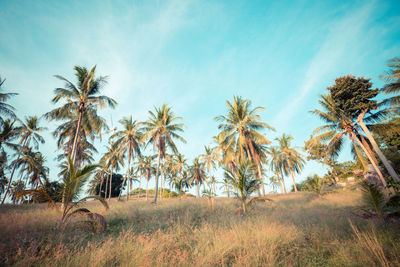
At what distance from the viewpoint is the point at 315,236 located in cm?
516

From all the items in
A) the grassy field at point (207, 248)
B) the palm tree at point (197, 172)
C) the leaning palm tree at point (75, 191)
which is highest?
the palm tree at point (197, 172)

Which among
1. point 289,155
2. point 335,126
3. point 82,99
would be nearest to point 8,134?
point 82,99

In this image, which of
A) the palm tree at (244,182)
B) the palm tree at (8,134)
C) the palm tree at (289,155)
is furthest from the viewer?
the palm tree at (289,155)

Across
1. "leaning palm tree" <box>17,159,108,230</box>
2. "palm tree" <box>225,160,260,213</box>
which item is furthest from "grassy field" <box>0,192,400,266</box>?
"palm tree" <box>225,160,260,213</box>

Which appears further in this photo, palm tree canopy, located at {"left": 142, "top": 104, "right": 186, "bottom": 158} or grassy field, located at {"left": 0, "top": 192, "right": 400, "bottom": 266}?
palm tree canopy, located at {"left": 142, "top": 104, "right": 186, "bottom": 158}

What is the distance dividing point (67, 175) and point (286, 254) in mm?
8529

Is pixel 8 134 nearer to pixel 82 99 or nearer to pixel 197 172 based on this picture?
pixel 82 99

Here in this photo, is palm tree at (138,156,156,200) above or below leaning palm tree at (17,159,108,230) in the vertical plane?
above

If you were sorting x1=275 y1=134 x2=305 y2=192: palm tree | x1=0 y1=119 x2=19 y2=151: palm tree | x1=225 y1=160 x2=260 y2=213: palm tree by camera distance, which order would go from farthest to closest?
1. x1=275 y1=134 x2=305 y2=192: palm tree
2. x1=0 y1=119 x2=19 y2=151: palm tree
3. x1=225 y1=160 x2=260 y2=213: palm tree

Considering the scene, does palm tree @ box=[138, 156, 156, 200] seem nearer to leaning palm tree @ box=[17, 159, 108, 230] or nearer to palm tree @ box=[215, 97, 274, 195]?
palm tree @ box=[215, 97, 274, 195]

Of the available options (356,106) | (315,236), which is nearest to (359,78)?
(356,106)

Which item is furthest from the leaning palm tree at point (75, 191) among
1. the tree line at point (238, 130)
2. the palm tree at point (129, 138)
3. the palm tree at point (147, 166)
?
the palm tree at point (147, 166)

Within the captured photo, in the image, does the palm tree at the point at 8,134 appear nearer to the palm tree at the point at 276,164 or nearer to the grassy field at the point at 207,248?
the grassy field at the point at 207,248

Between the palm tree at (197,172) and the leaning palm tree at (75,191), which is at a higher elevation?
the palm tree at (197,172)
